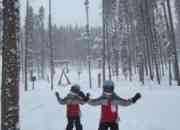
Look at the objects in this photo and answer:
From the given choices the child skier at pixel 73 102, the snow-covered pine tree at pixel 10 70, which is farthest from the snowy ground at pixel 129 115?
the snow-covered pine tree at pixel 10 70

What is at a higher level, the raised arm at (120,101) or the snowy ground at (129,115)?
the raised arm at (120,101)

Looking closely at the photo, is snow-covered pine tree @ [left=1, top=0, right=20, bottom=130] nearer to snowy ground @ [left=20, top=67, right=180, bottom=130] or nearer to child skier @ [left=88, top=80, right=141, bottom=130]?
child skier @ [left=88, top=80, right=141, bottom=130]

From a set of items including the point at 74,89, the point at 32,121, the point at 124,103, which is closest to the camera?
the point at 124,103

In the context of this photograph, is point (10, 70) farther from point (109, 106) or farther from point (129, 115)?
point (129, 115)

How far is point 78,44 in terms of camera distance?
358 feet

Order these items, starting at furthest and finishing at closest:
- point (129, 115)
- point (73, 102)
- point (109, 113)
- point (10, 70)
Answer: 1. point (129, 115)
2. point (73, 102)
3. point (109, 113)
4. point (10, 70)

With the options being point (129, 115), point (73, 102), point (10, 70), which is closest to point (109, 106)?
point (73, 102)

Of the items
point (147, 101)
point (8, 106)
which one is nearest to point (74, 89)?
point (8, 106)

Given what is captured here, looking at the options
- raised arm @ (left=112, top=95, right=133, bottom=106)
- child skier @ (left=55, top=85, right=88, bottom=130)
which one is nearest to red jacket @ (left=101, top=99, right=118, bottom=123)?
raised arm @ (left=112, top=95, right=133, bottom=106)

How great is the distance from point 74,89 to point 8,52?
2.70 meters

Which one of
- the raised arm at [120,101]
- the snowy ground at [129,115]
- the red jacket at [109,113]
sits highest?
the raised arm at [120,101]

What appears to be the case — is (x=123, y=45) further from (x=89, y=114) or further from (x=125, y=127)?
(x=125, y=127)

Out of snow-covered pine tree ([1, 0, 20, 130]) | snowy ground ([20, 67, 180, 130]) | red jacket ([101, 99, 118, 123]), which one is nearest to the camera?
snow-covered pine tree ([1, 0, 20, 130])

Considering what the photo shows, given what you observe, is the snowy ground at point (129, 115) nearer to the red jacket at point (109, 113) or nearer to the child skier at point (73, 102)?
the child skier at point (73, 102)
